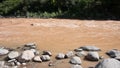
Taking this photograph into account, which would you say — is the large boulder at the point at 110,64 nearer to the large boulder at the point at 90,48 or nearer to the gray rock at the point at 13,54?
the large boulder at the point at 90,48

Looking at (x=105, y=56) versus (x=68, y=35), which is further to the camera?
(x=68, y=35)

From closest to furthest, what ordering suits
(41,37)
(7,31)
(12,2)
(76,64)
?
(76,64) < (41,37) < (7,31) < (12,2)

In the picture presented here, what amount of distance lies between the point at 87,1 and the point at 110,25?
519 cm

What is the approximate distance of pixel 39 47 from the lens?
9.18m

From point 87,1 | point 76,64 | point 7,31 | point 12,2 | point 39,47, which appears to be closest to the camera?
point 76,64

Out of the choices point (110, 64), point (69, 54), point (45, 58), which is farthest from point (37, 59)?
point (110, 64)

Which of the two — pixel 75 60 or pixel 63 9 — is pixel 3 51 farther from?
pixel 63 9

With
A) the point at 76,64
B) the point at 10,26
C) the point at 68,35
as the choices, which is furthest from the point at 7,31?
the point at 76,64

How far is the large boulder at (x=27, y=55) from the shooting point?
8.25 meters

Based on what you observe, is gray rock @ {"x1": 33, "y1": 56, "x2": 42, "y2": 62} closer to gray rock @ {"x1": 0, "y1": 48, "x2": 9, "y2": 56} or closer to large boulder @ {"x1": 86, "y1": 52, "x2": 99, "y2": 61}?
gray rock @ {"x1": 0, "y1": 48, "x2": 9, "y2": 56}

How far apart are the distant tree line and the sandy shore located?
3.13 metres

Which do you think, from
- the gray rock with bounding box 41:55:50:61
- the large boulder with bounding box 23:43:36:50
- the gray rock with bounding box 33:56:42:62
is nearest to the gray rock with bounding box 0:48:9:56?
the large boulder with bounding box 23:43:36:50

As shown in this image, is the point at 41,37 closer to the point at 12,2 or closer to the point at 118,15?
the point at 118,15

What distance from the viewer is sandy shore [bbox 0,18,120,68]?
909 cm
